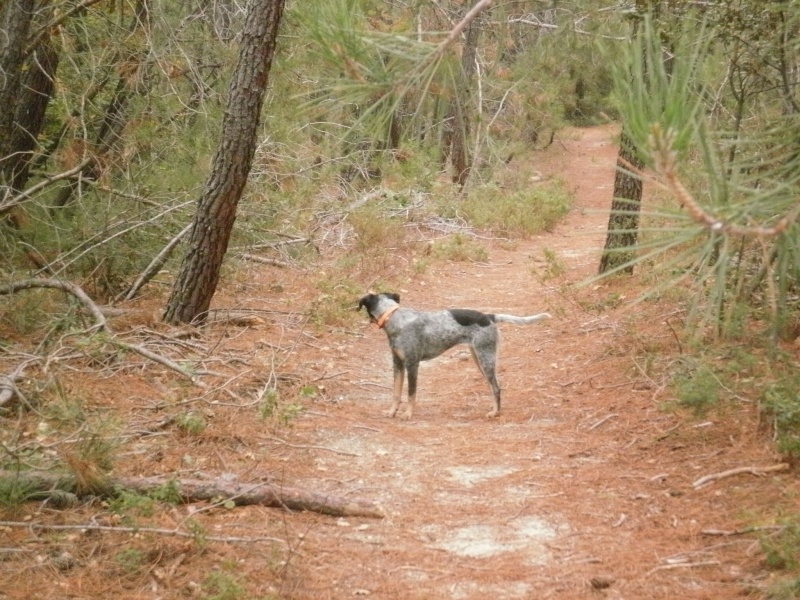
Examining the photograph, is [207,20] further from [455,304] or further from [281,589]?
[281,589]

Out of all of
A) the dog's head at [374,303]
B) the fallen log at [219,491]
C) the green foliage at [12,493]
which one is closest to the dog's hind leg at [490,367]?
the dog's head at [374,303]

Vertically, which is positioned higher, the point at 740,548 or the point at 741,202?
the point at 741,202

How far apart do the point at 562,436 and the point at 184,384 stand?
302 cm

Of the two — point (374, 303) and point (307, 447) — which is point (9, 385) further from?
point (374, 303)

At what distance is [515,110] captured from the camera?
22938 mm

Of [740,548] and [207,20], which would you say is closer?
[740,548]

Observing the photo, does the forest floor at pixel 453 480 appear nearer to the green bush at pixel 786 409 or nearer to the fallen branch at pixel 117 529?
the fallen branch at pixel 117 529

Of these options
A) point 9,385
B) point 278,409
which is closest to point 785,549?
Result: point 278,409

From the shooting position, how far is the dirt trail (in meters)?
4.22

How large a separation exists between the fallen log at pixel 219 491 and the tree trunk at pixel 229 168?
3.39 m

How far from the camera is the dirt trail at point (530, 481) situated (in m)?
4.22

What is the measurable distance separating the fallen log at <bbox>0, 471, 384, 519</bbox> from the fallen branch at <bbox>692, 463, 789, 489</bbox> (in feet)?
6.36

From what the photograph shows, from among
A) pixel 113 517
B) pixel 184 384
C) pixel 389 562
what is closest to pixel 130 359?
pixel 184 384

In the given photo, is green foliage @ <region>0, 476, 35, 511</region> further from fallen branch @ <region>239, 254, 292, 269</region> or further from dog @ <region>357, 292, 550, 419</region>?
fallen branch @ <region>239, 254, 292, 269</region>
